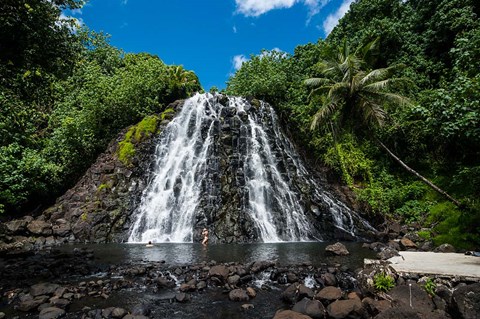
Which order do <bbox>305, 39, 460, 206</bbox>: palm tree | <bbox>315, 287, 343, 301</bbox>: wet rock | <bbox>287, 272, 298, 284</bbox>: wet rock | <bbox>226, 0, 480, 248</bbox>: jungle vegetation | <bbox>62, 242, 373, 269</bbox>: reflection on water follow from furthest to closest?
1. <bbox>305, 39, 460, 206</bbox>: palm tree
2. <bbox>226, 0, 480, 248</bbox>: jungle vegetation
3. <bbox>62, 242, 373, 269</bbox>: reflection on water
4. <bbox>287, 272, 298, 284</bbox>: wet rock
5. <bbox>315, 287, 343, 301</bbox>: wet rock

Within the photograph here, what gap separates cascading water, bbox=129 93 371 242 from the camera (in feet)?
61.1

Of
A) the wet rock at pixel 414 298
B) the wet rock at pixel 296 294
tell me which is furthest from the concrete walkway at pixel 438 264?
the wet rock at pixel 296 294

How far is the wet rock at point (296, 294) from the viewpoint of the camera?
24.2 ft

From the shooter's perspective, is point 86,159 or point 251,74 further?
point 251,74

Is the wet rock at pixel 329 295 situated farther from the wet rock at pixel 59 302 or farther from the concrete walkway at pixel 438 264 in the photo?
the wet rock at pixel 59 302

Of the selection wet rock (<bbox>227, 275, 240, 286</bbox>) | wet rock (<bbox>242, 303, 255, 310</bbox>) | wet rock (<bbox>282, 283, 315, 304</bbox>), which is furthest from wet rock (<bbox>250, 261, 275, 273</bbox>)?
wet rock (<bbox>242, 303, 255, 310</bbox>)

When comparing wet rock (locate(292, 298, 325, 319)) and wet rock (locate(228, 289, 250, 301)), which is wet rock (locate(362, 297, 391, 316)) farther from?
wet rock (locate(228, 289, 250, 301))

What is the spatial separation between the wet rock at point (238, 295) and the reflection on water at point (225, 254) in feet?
11.3

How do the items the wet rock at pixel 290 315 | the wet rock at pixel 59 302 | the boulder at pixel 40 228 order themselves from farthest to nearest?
the boulder at pixel 40 228
the wet rock at pixel 59 302
the wet rock at pixel 290 315

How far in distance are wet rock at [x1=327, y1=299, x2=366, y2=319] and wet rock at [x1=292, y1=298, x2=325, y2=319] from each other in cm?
18

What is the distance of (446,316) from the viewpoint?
211 inches

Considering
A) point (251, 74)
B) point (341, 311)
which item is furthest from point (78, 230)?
point (251, 74)

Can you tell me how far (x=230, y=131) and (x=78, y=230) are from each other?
534 inches

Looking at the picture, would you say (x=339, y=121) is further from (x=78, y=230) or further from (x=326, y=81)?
(x=78, y=230)
